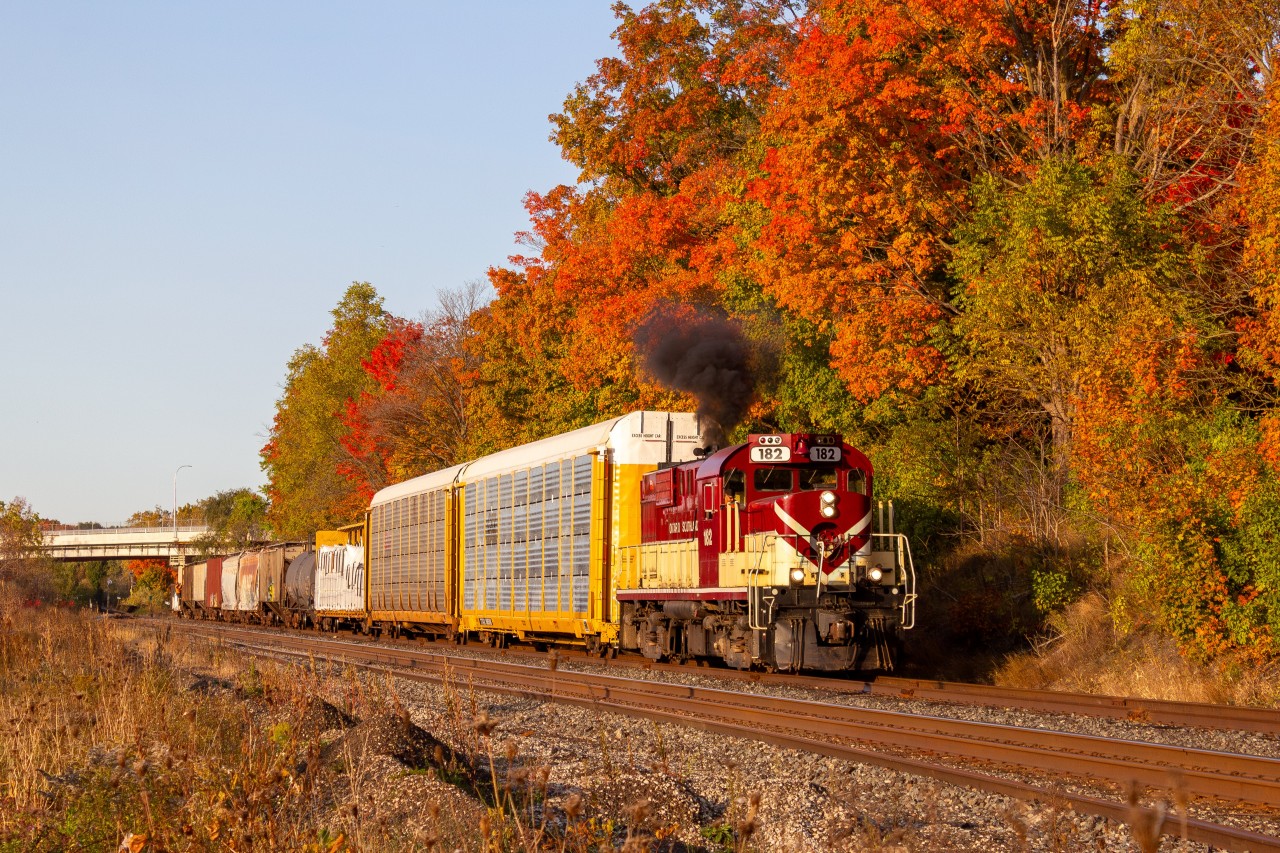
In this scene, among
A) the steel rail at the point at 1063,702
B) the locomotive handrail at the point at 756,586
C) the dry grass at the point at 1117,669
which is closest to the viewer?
the steel rail at the point at 1063,702

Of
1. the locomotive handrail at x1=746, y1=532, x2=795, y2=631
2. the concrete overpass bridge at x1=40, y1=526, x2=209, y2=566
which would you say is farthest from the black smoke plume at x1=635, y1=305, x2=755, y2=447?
the concrete overpass bridge at x1=40, y1=526, x2=209, y2=566

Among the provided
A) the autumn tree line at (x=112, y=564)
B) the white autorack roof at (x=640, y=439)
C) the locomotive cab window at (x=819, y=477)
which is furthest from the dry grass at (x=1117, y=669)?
the autumn tree line at (x=112, y=564)

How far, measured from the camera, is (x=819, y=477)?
58.4 feet

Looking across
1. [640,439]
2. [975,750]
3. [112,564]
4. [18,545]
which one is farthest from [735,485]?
[112,564]

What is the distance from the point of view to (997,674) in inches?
817

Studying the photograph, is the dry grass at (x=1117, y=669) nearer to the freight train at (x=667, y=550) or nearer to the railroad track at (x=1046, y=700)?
the railroad track at (x=1046, y=700)

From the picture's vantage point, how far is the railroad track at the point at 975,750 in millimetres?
8547

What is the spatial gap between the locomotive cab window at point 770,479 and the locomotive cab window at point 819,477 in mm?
228

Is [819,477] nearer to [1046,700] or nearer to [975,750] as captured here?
[1046,700]

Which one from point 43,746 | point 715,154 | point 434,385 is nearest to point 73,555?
point 434,385

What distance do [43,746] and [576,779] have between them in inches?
178

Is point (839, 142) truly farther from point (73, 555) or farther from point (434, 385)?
point (73, 555)

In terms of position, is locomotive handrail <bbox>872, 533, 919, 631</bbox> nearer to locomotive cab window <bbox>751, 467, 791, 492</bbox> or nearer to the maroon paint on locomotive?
the maroon paint on locomotive

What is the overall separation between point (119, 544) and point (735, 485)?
96299mm
